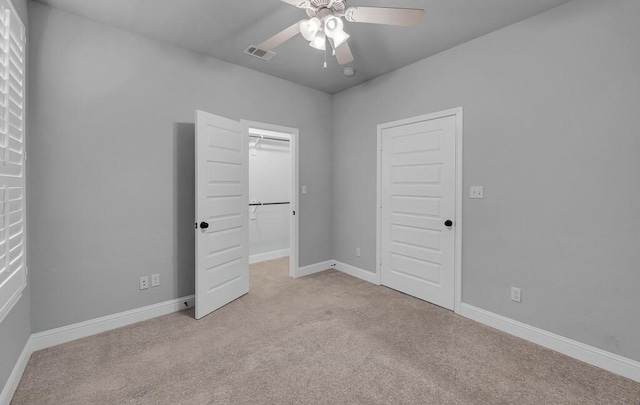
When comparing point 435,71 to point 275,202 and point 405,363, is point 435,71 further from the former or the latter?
point 275,202

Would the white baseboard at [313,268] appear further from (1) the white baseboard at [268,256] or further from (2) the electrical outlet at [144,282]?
(2) the electrical outlet at [144,282]

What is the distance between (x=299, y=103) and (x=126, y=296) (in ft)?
9.67

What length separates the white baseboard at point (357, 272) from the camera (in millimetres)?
3673

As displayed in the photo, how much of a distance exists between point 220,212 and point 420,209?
2.15 metres

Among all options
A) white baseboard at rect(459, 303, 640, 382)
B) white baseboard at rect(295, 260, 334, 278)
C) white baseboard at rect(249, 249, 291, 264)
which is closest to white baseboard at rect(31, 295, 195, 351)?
white baseboard at rect(295, 260, 334, 278)

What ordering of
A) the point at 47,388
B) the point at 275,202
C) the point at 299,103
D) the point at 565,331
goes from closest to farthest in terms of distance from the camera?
the point at 47,388 < the point at 565,331 < the point at 299,103 < the point at 275,202

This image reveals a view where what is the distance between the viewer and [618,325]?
6.42ft

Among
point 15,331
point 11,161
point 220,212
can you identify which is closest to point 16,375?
point 15,331

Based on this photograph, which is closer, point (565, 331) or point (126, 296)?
point (565, 331)

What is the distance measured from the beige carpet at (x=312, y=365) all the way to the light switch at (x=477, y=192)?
3.88 feet

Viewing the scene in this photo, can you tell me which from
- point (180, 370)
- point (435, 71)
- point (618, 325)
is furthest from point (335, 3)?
point (618, 325)

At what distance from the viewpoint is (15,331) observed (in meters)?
1.82

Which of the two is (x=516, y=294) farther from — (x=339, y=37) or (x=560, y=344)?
(x=339, y=37)

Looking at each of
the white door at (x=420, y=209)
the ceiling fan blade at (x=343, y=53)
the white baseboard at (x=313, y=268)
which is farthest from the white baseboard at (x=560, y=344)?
the ceiling fan blade at (x=343, y=53)
